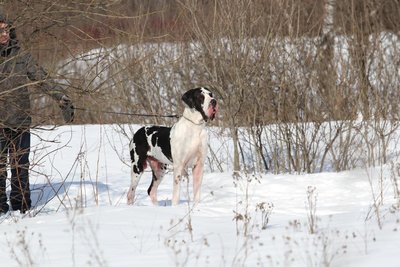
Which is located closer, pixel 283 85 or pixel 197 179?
pixel 197 179

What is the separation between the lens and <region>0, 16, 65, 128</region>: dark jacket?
7.31m

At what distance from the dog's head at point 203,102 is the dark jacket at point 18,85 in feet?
4.50

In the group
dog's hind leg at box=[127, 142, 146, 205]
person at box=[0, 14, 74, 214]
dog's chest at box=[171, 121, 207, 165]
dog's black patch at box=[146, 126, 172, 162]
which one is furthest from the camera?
dog's hind leg at box=[127, 142, 146, 205]

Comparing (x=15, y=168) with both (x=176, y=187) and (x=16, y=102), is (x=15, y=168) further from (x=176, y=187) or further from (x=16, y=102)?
(x=176, y=187)

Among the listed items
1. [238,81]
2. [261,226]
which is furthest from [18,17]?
[238,81]

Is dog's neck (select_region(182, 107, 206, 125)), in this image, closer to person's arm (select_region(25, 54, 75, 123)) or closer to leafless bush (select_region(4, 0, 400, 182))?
person's arm (select_region(25, 54, 75, 123))

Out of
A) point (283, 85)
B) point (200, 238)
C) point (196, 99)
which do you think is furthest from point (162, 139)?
point (200, 238)

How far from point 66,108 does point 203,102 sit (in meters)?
1.37

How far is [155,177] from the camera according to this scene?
960cm

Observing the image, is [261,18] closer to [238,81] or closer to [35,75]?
[238,81]

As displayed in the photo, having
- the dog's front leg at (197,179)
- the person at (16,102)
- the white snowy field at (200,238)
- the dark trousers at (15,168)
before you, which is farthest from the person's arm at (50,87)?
the dog's front leg at (197,179)

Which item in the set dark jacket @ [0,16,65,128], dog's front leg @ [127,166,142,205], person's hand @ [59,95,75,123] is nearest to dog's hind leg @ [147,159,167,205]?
dog's front leg @ [127,166,142,205]

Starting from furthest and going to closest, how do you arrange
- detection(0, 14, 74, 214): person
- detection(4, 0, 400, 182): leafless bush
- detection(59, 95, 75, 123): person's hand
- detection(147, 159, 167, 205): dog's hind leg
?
detection(4, 0, 400, 182): leafless bush, detection(147, 159, 167, 205): dog's hind leg, detection(59, 95, 75, 123): person's hand, detection(0, 14, 74, 214): person

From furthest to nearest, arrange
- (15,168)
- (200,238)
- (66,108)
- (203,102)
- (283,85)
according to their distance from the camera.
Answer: (283,85)
(203,102)
(15,168)
(66,108)
(200,238)
